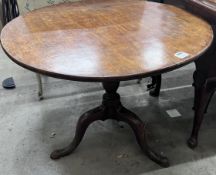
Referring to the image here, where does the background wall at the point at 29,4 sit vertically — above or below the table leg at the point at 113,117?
above

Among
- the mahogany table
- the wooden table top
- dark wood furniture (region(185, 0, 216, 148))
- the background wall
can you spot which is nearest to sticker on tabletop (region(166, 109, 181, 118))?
dark wood furniture (region(185, 0, 216, 148))

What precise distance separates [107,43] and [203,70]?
646mm

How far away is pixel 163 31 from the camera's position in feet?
4.48

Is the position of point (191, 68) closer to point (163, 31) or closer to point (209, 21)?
point (209, 21)

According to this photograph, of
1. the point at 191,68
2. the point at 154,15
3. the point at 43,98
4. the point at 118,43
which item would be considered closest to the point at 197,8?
the point at 154,15

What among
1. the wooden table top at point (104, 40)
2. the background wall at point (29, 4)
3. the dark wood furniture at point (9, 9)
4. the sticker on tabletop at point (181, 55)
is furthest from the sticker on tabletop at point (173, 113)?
the dark wood furniture at point (9, 9)

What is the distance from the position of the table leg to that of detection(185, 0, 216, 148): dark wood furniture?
12.0 inches

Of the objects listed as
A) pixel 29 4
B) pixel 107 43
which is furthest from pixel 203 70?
pixel 29 4

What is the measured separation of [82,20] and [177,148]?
0.96 m

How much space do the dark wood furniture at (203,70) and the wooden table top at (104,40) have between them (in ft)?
0.19

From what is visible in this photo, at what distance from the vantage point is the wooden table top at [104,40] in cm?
106

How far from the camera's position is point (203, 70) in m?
1.58

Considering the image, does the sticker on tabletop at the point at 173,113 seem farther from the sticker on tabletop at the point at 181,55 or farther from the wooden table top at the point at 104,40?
the sticker on tabletop at the point at 181,55

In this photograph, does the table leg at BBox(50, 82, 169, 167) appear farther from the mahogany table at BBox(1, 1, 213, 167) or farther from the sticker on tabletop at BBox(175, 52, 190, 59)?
the sticker on tabletop at BBox(175, 52, 190, 59)
